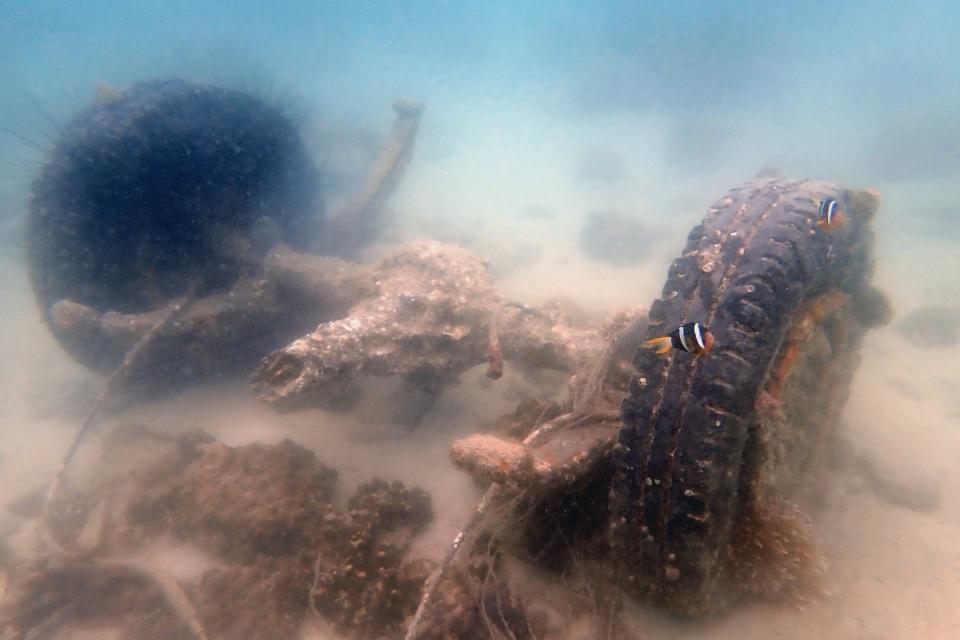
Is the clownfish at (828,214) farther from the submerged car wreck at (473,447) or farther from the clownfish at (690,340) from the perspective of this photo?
the clownfish at (690,340)

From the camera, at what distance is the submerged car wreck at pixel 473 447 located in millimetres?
2729

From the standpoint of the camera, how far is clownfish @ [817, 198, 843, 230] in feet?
10.1

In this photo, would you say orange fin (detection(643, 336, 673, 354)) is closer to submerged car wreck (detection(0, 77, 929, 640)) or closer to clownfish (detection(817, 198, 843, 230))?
submerged car wreck (detection(0, 77, 929, 640))

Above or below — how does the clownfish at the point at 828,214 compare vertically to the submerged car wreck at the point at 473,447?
above

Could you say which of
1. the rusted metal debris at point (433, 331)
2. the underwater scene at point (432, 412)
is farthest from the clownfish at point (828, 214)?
the rusted metal debris at point (433, 331)

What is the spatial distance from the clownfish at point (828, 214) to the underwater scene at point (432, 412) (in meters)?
0.03

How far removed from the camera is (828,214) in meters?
3.08

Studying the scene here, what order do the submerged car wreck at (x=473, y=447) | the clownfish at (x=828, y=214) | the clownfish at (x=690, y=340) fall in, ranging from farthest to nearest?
the clownfish at (x=828, y=214) < the submerged car wreck at (x=473, y=447) < the clownfish at (x=690, y=340)

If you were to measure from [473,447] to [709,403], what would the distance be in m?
1.36

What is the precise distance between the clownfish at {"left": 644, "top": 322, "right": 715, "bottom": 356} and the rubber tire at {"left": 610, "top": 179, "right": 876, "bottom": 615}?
0.57 ft

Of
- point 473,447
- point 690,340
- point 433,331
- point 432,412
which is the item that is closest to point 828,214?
point 690,340

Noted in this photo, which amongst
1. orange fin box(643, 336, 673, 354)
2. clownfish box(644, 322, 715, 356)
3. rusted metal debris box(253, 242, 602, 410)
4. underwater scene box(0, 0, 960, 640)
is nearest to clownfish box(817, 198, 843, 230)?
underwater scene box(0, 0, 960, 640)

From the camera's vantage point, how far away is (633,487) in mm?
2803

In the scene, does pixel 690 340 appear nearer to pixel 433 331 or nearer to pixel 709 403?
pixel 709 403
